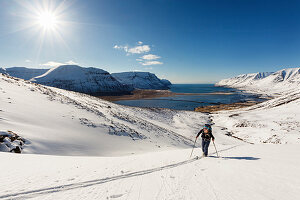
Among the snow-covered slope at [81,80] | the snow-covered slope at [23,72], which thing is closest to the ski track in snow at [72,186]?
the snow-covered slope at [81,80]

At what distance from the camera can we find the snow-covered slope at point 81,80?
139m

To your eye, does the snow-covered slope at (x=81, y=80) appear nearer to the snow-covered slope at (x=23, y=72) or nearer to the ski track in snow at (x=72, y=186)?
the snow-covered slope at (x=23, y=72)

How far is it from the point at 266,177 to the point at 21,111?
16.4m

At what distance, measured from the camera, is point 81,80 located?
488ft

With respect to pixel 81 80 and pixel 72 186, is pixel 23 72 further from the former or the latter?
pixel 72 186

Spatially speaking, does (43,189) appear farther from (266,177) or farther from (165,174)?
(266,177)

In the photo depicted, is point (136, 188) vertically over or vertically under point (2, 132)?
under

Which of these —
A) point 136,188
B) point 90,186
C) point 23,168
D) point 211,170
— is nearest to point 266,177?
point 211,170

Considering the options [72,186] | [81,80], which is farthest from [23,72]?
[72,186]

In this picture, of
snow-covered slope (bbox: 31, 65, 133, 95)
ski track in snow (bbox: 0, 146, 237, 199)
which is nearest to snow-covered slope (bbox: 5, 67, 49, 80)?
snow-covered slope (bbox: 31, 65, 133, 95)

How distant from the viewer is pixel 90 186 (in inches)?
152

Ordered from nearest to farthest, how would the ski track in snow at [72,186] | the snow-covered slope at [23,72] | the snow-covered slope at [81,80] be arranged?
the ski track in snow at [72,186] < the snow-covered slope at [81,80] < the snow-covered slope at [23,72]

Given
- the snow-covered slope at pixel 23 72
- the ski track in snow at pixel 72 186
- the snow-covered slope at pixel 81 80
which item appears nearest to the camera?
the ski track in snow at pixel 72 186

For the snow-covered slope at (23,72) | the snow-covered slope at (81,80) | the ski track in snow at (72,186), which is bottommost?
the ski track in snow at (72,186)
